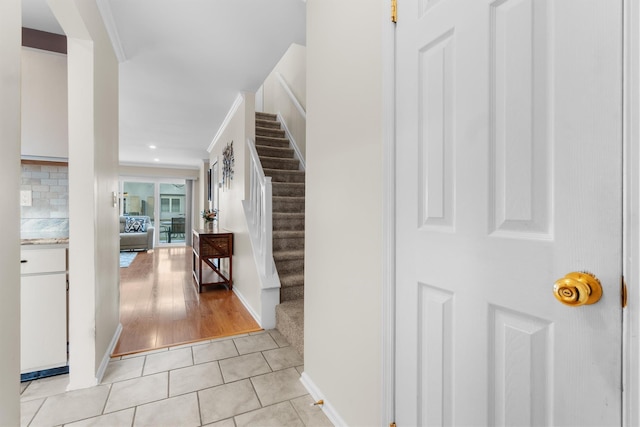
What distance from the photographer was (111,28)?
7.22 ft

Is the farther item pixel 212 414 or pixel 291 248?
pixel 291 248

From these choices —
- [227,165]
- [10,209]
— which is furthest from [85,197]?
[227,165]

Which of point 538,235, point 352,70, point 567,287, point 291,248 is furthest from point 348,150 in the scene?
point 291,248

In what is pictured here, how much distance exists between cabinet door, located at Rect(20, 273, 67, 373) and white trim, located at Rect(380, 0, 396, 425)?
1.99m

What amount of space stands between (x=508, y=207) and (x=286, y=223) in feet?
8.89

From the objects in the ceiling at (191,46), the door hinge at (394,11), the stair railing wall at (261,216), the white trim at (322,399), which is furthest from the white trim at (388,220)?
the stair railing wall at (261,216)

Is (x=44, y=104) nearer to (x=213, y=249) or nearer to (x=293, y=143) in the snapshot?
(x=213, y=249)

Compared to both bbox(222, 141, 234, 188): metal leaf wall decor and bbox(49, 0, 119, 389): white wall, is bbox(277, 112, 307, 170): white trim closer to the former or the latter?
bbox(222, 141, 234, 188): metal leaf wall decor

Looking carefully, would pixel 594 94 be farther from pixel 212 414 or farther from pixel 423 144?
pixel 212 414

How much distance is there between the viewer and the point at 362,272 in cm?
131

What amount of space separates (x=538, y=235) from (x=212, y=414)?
167 cm

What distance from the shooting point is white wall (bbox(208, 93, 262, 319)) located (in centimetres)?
298

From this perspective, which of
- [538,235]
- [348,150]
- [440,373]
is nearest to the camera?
[538,235]

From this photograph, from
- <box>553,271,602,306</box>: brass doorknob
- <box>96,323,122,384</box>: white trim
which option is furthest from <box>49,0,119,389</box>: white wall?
<box>553,271,602,306</box>: brass doorknob
